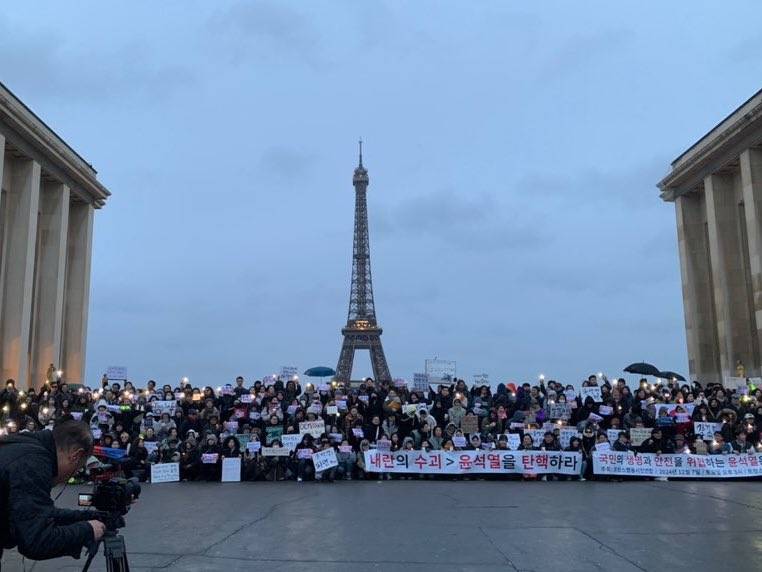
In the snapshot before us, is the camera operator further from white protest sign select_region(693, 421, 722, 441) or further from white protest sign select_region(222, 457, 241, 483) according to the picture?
white protest sign select_region(693, 421, 722, 441)

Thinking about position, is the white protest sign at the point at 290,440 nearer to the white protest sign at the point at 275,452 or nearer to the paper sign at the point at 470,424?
the white protest sign at the point at 275,452

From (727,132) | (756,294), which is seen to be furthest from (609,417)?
(727,132)

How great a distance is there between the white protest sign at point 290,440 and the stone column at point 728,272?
83.8 ft

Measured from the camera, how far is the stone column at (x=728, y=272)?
119 feet

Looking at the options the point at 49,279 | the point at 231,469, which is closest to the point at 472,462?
the point at 231,469

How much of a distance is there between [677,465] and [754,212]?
1955 cm

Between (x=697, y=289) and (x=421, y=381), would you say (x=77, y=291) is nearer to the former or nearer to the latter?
(x=421, y=381)

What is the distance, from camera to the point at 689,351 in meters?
41.1

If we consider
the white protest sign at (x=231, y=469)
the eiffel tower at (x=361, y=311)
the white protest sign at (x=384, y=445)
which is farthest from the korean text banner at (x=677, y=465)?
the eiffel tower at (x=361, y=311)

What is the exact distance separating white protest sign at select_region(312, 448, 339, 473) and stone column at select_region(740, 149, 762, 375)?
23.5 meters

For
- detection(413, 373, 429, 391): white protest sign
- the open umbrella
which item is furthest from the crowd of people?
the open umbrella

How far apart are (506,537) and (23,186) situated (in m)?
31.9

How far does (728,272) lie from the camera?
37219 mm

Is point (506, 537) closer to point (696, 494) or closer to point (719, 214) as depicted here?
point (696, 494)
